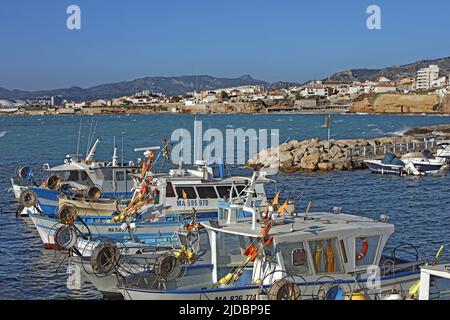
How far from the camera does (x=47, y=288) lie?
17.9 m

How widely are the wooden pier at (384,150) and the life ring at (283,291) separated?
36.5m

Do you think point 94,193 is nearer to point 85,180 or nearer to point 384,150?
point 85,180

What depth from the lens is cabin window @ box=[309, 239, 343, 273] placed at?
42.4 ft

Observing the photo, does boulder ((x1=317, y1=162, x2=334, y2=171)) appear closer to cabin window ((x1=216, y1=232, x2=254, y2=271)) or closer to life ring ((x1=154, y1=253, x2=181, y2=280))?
cabin window ((x1=216, y1=232, x2=254, y2=271))

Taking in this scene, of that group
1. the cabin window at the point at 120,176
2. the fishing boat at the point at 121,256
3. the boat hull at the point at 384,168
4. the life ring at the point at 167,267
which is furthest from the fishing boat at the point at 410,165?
the life ring at the point at 167,267

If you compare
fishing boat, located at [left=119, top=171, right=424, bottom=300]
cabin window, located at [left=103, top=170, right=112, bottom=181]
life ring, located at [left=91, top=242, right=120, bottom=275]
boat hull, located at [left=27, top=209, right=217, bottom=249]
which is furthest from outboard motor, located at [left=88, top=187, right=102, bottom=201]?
fishing boat, located at [left=119, top=171, right=424, bottom=300]

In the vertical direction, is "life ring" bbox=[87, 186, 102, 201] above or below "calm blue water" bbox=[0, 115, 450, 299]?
above

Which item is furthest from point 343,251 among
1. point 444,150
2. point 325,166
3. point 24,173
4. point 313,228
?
point 444,150

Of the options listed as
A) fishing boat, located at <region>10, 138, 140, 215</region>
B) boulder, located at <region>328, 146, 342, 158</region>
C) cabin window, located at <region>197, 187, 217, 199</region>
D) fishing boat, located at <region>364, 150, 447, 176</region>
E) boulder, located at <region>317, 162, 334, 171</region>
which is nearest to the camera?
cabin window, located at <region>197, 187, 217, 199</region>

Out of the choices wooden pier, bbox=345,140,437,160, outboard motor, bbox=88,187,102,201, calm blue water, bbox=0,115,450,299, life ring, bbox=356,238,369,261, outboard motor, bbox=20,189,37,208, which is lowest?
calm blue water, bbox=0,115,450,299

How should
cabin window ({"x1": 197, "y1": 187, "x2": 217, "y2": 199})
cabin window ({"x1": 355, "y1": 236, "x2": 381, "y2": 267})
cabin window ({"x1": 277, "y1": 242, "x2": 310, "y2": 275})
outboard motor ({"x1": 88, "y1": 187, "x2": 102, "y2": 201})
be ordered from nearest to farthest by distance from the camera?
A: cabin window ({"x1": 277, "y1": 242, "x2": 310, "y2": 275}) < cabin window ({"x1": 355, "y1": 236, "x2": 381, "y2": 267}) < cabin window ({"x1": 197, "y1": 187, "x2": 217, "y2": 199}) < outboard motor ({"x1": 88, "y1": 187, "x2": 102, "y2": 201})

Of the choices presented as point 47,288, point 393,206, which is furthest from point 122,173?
point 393,206

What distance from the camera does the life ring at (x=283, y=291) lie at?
459 inches

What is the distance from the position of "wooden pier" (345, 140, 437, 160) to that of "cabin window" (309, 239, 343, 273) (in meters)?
35.0
